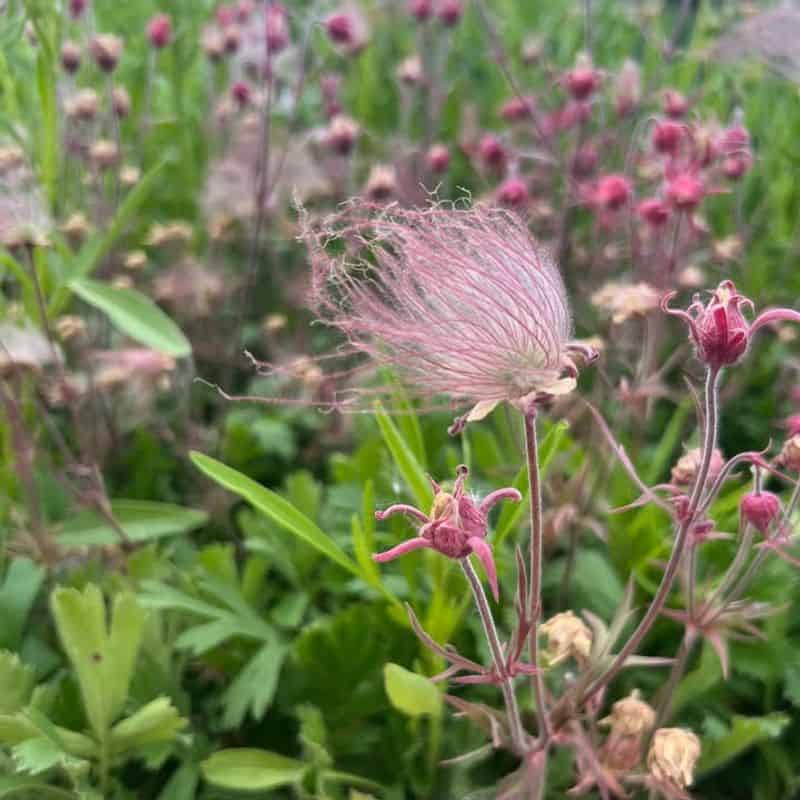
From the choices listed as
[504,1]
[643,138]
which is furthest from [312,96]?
[643,138]

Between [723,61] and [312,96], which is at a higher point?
[723,61]

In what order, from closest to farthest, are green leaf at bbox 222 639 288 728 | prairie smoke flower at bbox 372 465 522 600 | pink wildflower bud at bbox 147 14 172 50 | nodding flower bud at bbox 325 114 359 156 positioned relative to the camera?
prairie smoke flower at bbox 372 465 522 600
green leaf at bbox 222 639 288 728
nodding flower bud at bbox 325 114 359 156
pink wildflower bud at bbox 147 14 172 50

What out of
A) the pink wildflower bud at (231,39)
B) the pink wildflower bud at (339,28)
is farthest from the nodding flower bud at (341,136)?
the pink wildflower bud at (231,39)

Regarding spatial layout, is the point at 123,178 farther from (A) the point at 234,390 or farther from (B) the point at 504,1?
(B) the point at 504,1

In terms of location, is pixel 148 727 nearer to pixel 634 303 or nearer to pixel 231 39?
pixel 634 303

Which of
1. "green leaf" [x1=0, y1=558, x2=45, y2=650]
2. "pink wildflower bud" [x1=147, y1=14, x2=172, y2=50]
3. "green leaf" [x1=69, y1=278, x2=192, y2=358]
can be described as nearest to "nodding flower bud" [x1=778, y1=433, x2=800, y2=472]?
"green leaf" [x1=69, y1=278, x2=192, y2=358]

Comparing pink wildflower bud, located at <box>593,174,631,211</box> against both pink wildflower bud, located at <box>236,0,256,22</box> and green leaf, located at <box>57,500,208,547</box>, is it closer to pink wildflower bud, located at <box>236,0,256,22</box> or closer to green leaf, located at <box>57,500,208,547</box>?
green leaf, located at <box>57,500,208,547</box>
